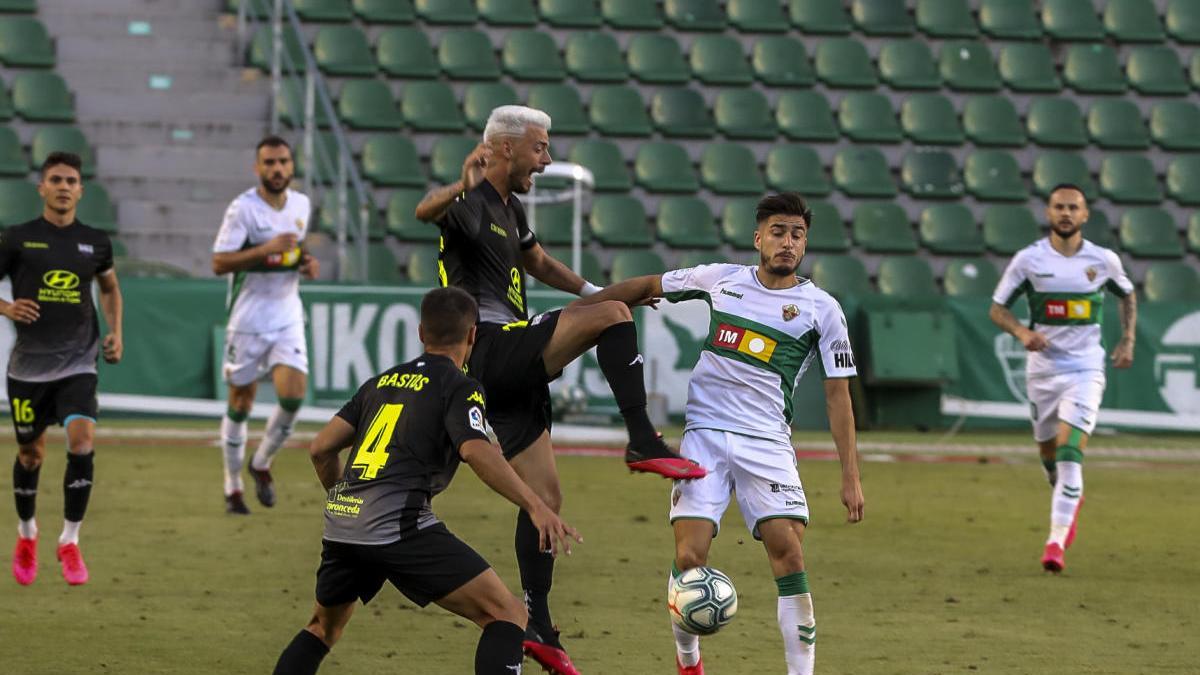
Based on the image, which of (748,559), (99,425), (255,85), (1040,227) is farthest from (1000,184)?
(748,559)

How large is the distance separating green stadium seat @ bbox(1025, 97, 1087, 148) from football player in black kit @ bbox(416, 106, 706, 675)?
1724cm

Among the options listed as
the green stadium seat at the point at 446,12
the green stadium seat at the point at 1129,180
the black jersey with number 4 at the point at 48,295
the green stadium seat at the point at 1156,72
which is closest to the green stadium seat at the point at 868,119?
the green stadium seat at the point at 1129,180

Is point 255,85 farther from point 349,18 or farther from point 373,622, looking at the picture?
Result: point 373,622

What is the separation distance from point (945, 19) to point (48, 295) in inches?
696

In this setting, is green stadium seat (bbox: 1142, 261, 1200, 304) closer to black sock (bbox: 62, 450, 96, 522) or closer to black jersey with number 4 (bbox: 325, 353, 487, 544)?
black sock (bbox: 62, 450, 96, 522)

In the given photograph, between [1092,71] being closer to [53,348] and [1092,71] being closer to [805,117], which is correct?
[805,117]

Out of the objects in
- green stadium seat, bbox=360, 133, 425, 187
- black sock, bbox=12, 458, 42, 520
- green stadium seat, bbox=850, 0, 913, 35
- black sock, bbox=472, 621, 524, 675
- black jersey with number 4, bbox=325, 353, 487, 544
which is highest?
green stadium seat, bbox=850, 0, 913, 35

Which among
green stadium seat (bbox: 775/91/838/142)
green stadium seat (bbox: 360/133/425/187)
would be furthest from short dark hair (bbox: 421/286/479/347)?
green stadium seat (bbox: 775/91/838/142)

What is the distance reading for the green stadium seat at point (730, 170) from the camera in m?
22.4

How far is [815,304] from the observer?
6531 millimetres

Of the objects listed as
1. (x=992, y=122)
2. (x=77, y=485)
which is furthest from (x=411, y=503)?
(x=992, y=122)

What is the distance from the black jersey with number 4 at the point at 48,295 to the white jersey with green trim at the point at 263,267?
242 cm

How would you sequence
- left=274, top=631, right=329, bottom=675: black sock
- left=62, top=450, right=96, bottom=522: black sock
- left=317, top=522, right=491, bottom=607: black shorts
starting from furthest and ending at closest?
left=62, top=450, right=96, bottom=522: black sock < left=274, top=631, right=329, bottom=675: black sock < left=317, top=522, right=491, bottom=607: black shorts

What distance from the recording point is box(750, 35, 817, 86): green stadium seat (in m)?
23.4
